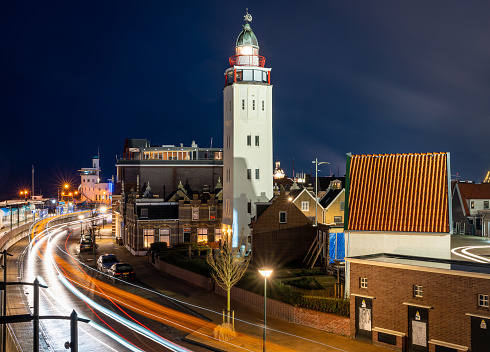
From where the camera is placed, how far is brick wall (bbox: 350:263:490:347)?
2059cm

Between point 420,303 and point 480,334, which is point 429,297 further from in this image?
point 480,334

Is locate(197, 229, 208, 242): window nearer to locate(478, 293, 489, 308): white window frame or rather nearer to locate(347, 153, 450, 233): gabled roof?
locate(347, 153, 450, 233): gabled roof

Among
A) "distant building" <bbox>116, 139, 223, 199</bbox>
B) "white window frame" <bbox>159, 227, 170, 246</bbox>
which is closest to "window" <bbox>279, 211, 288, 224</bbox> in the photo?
"white window frame" <bbox>159, 227, 170, 246</bbox>

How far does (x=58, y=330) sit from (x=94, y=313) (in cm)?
308

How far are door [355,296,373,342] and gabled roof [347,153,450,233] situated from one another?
5.41 m

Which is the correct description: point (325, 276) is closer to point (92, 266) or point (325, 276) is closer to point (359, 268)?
point (359, 268)

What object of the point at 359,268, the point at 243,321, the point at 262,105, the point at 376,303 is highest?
the point at 262,105

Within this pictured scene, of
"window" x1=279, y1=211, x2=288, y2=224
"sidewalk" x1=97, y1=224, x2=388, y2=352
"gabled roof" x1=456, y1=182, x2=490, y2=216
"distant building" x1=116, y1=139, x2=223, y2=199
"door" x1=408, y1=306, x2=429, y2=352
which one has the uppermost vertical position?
"distant building" x1=116, y1=139, x2=223, y2=199

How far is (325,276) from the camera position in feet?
128

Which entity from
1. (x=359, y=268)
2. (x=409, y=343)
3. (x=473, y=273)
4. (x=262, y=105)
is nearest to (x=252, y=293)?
(x=359, y=268)

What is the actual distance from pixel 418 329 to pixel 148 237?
3965cm

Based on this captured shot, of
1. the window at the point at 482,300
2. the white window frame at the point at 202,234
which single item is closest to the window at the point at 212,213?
the white window frame at the point at 202,234

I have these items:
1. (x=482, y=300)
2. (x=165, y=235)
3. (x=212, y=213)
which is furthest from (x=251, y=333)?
(x=212, y=213)

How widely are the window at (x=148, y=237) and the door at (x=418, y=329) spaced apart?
127ft
